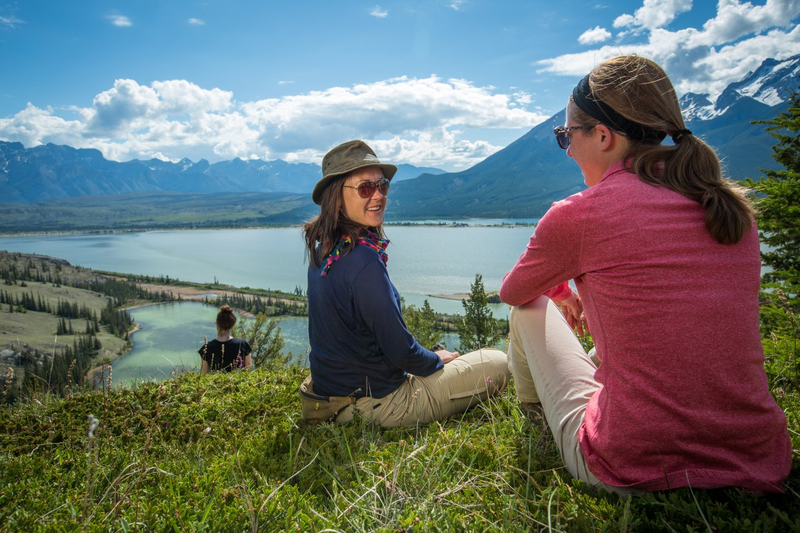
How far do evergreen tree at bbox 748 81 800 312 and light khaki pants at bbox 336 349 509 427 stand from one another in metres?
4.81

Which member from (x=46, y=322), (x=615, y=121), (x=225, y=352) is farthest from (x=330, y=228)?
(x=46, y=322)

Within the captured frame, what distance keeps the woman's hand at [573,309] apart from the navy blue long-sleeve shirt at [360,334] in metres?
0.76

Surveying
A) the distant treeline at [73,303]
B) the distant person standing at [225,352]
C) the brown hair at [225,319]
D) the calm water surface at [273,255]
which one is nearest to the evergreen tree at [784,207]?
the distant person standing at [225,352]

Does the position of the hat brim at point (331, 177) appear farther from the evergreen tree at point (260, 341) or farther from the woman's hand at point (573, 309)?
the evergreen tree at point (260, 341)

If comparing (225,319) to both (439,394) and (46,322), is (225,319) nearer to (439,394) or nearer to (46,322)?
(439,394)

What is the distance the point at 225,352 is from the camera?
5246mm

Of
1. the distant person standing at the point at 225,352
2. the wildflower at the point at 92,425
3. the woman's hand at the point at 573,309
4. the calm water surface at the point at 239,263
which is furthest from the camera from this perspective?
the calm water surface at the point at 239,263

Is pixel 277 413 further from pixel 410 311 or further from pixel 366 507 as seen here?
pixel 410 311

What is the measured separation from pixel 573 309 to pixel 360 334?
109cm

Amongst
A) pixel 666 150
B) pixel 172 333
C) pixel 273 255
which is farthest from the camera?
pixel 273 255

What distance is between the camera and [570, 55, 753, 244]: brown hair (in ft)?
4.04

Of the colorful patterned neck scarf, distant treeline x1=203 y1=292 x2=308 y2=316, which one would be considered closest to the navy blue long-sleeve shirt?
the colorful patterned neck scarf

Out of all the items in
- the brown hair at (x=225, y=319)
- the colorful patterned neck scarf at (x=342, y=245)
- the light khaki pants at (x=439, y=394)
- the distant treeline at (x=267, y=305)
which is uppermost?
the colorful patterned neck scarf at (x=342, y=245)

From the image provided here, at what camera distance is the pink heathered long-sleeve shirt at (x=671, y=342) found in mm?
1240
